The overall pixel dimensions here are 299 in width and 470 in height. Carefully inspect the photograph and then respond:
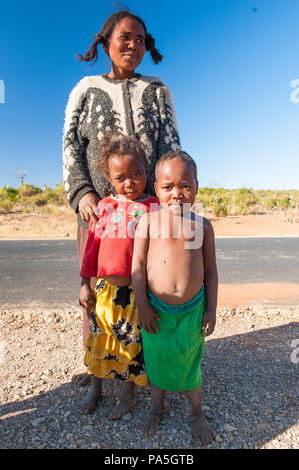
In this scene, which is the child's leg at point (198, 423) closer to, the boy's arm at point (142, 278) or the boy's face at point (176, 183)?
the boy's arm at point (142, 278)

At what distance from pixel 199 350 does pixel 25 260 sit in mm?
6329

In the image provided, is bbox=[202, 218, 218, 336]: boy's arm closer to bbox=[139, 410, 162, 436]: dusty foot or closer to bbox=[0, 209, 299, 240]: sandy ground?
bbox=[139, 410, 162, 436]: dusty foot

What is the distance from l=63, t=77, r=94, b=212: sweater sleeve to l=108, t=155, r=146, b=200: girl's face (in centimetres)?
28

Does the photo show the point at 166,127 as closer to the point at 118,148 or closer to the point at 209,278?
the point at 118,148

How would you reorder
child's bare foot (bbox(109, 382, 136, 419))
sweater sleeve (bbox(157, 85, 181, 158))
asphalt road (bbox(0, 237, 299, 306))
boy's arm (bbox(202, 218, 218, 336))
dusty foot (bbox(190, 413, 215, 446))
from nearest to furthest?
dusty foot (bbox(190, 413, 215, 446)), boy's arm (bbox(202, 218, 218, 336)), child's bare foot (bbox(109, 382, 136, 419)), sweater sleeve (bbox(157, 85, 181, 158)), asphalt road (bbox(0, 237, 299, 306))

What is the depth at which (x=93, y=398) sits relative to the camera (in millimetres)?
2105

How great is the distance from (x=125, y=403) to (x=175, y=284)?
2.84 feet

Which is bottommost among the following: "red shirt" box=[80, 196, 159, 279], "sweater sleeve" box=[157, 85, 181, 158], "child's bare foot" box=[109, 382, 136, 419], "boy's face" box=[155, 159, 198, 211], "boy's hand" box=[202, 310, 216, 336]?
"child's bare foot" box=[109, 382, 136, 419]

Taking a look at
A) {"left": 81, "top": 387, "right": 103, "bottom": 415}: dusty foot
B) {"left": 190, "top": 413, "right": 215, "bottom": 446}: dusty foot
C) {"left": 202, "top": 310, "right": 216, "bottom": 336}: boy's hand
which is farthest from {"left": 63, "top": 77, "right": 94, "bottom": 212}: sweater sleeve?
{"left": 190, "top": 413, "right": 215, "bottom": 446}: dusty foot

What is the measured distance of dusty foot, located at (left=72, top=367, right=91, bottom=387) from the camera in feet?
7.88

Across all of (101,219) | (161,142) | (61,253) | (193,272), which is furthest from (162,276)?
(61,253)

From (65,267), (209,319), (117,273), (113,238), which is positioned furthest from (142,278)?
(65,267)

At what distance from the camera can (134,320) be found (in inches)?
79.8

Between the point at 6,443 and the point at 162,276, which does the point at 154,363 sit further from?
the point at 6,443
